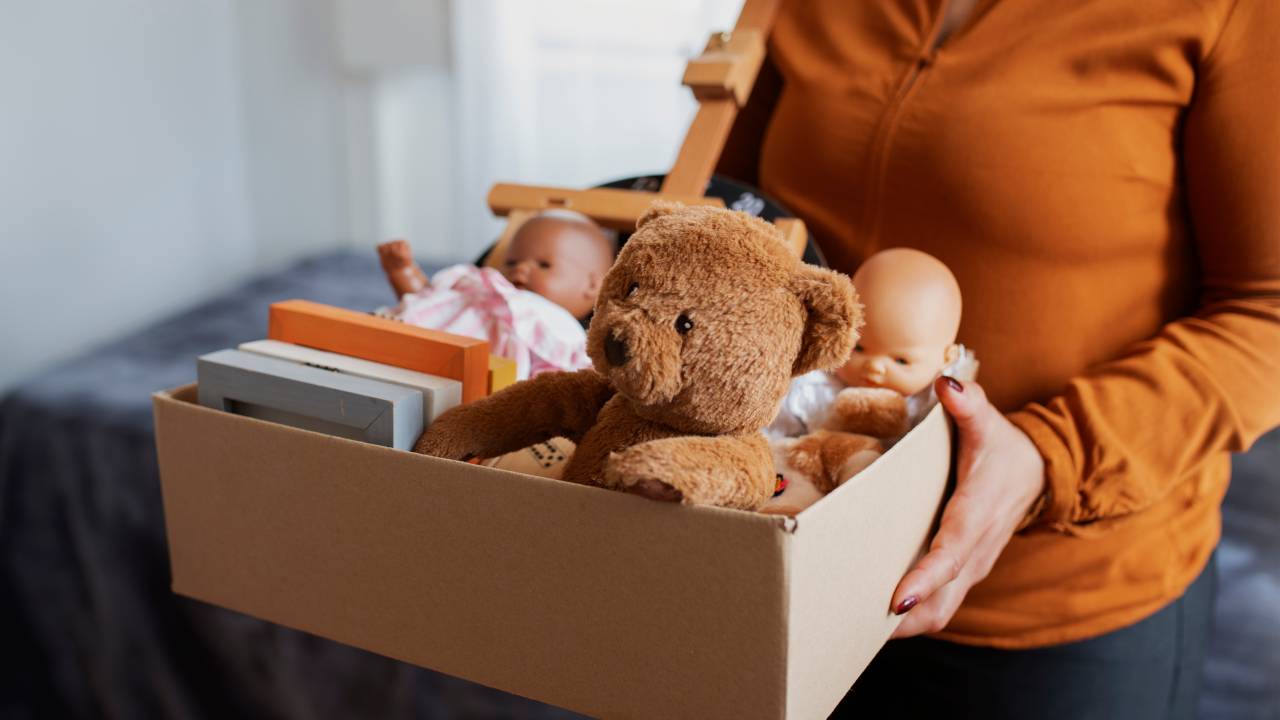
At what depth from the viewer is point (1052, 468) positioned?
0.63 meters

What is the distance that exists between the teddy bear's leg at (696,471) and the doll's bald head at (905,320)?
0.22 metres

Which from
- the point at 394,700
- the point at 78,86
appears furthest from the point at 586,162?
the point at 394,700

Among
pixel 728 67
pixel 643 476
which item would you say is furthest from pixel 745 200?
pixel 643 476

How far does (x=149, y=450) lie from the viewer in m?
1.43

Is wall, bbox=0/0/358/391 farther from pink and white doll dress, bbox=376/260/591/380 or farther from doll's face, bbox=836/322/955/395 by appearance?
doll's face, bbox=836/322/955/395

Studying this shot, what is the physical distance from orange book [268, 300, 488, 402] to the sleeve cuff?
1.16 feet

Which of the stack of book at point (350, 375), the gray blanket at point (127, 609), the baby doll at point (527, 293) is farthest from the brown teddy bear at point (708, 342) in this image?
the gray blanket at point (127, 609)

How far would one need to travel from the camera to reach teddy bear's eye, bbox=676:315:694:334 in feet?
1.54

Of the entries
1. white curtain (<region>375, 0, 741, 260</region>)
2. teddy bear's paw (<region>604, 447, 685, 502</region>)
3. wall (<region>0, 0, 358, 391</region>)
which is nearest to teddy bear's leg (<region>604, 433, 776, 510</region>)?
teddy bear's paw (<region>604, 447, 685, 502</region>)

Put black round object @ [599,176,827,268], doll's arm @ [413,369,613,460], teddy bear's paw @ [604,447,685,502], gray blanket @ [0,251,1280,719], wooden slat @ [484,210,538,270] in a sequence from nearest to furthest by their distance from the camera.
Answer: teddy bear's paw @ [604,447,685,502] < doll's arm @ [413,369,613,460] < black round object @ [599,176,827,268] < wooden slat @ [484,210,538,270] < gray blanket @ [0,251,1280,719]

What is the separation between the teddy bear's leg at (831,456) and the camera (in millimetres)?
576

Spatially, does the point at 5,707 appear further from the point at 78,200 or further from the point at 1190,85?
the point at 1190,85

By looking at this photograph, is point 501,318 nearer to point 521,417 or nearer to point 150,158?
point 521,417

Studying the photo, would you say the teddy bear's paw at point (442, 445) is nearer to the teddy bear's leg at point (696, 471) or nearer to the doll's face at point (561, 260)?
the teddy bear's leg at point (696, 471)
